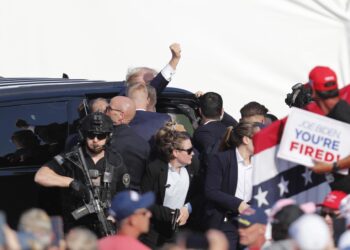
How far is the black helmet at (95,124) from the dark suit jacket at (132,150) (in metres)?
0.33

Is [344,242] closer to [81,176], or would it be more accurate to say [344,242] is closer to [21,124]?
[81,176]

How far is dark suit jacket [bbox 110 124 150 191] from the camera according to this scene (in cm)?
1088

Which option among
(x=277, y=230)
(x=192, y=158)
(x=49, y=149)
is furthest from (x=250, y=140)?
(x=277, y=230)

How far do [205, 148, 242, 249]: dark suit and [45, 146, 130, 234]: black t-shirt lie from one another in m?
0.62

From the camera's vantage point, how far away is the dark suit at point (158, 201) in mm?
10891

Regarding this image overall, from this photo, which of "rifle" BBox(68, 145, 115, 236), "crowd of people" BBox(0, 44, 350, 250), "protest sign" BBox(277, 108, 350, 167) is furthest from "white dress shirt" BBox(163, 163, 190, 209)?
"protest sign" BBox(277, 108, 350, 167)

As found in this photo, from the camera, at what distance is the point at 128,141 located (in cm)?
1091

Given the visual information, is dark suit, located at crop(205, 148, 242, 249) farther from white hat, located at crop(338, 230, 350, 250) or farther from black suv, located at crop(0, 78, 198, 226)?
white hat, located at crop(338, 230, 350, 250)

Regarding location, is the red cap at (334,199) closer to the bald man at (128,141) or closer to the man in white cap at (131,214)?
the man in white cap at (131,214)

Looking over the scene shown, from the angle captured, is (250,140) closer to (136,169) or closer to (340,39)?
(136,169)

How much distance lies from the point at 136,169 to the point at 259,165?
1.18 metres

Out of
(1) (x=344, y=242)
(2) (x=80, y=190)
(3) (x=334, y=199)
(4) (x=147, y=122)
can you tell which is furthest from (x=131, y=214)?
(4) (x=147, y=122)

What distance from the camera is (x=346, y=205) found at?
955 cm

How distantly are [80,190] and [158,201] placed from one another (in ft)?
2.51
